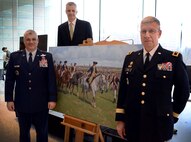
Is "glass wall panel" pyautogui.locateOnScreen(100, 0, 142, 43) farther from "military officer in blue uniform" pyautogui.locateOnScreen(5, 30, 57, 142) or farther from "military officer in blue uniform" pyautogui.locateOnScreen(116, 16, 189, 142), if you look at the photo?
"military officer in blue uniform" pyautogui.locateOnScreen(116, 16, 189, 142)

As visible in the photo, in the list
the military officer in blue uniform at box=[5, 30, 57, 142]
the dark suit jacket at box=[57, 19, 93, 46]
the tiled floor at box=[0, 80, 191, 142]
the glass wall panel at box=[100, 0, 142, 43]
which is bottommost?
the tiled floor at box=[0, 80, 191, 142]

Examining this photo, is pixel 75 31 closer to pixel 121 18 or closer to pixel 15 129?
pixel 15 129

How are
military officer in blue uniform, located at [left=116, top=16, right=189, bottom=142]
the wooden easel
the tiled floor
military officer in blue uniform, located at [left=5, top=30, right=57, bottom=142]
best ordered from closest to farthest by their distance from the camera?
military officer in blue uniform, located at [left=116, top=16, right=189, bottom=142] < the wooden easel < military officer in blue uniform, located at [left=5, top=30, right=57, bottom=142] < the tiled floor

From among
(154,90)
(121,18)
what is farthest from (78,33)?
(121,18)

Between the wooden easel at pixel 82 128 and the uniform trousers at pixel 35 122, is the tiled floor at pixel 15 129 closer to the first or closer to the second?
the uniform trousers at pixel 35 122

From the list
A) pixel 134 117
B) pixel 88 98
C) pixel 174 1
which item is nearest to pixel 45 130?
pixel 88 98

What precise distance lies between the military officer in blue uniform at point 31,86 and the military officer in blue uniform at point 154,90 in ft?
4.04

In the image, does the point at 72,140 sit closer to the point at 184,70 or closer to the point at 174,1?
Answer: the point at 184,70

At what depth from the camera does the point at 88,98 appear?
2.66 m

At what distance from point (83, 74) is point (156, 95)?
1.11 m

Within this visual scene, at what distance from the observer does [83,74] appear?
273 centimetres

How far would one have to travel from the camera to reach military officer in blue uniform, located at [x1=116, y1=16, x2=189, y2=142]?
5.70 ft

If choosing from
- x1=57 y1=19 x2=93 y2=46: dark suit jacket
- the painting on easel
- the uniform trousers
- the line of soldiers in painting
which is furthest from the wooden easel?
x1=57 y1=19 x2=93 y2=46: dark suit jacket

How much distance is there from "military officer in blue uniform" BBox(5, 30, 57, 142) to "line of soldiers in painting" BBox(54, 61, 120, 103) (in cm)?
18
